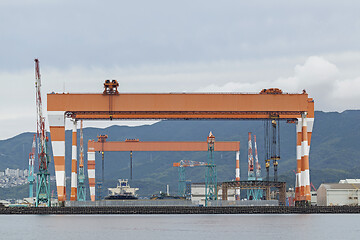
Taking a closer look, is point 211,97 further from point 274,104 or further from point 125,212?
point 125,212

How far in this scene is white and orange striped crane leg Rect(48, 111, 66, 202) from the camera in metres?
108

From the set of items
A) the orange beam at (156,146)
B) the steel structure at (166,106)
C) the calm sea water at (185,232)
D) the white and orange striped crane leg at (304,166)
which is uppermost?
the steel structure at (166,106)

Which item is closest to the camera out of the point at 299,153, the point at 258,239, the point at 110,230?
the point at 258,239

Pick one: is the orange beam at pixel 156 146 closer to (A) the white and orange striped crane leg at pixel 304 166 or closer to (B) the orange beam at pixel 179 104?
(A) the white and orange striped crane leg at pixel 304 166

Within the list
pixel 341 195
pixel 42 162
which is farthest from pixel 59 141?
pixel 341 195

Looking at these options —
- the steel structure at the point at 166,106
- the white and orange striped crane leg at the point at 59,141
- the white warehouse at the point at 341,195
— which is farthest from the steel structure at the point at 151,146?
the steel structure at the point at 166,106

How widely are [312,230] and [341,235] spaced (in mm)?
6276

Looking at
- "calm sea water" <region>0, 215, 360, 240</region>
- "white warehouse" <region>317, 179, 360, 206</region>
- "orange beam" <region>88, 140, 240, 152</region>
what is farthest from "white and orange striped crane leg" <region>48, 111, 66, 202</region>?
"white warehouse" <region>317, 179, 360, 206</region>

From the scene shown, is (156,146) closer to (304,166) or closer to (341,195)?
(341,195)

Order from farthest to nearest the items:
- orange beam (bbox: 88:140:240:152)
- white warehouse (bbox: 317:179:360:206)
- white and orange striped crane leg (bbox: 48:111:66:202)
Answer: white warehouse (bbox: 317:179:360:206) < orange beam (bbox: 88:140:240:152) < white and orange striped crane leg (bbox: 48:111:66:202)

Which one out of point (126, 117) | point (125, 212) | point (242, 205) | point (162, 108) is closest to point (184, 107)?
point (162, 108)

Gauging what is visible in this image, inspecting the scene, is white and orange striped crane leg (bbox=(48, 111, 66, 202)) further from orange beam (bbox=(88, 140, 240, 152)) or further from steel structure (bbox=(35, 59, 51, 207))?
orange beam (bbox=(88, 140, 240, 152))

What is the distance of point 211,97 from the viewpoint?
107 m

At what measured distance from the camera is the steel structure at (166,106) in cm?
10675
